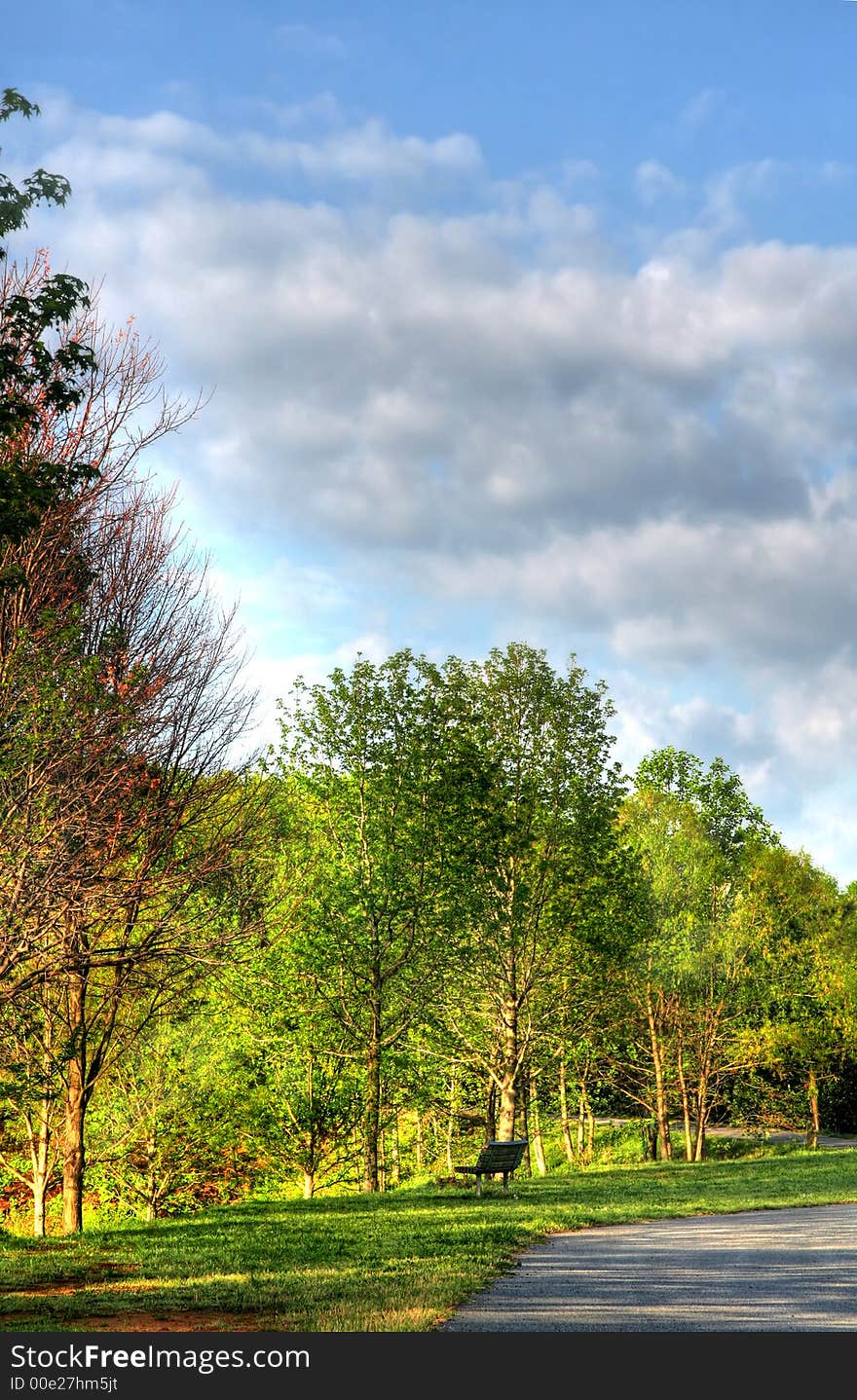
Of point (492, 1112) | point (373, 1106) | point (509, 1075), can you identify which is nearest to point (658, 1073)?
point (492, 1112)

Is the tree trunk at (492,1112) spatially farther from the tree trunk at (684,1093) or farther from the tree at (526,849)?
the tree trunk at (684,1093)

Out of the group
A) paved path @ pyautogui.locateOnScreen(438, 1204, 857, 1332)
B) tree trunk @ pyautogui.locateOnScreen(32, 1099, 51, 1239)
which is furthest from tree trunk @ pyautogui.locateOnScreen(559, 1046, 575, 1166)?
paved path @ pyautogui.locateOnScreen(438, 1204, 857, 1332)

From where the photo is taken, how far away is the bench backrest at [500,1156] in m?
18.3

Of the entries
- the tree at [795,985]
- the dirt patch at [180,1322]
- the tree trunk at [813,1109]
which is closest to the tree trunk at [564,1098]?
the tree at [795,985]

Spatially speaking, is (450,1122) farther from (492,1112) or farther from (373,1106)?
(373,1106)

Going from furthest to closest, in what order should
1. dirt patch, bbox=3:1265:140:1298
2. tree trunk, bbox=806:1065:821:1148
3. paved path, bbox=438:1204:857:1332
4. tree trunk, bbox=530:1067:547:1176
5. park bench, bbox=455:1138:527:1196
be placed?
1. tree trunk, bbox=806:1065:821:1148
2. tree trunk, bbox=530:1067:547:1176
3. park bench, bbox=455:1138:527:1196
4. dirt patch, bbox=3:1265:140:1298
5. paved path, bbox=438:1204:857:1332

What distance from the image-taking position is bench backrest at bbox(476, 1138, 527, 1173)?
18281 millimetres

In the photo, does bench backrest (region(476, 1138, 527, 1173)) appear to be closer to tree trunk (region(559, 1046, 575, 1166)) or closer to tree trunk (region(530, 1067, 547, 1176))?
tree trunk (region(559, 1046, 575, 1166))

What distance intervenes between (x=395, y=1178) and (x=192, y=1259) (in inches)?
918

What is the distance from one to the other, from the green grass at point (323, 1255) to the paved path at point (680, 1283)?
0.44m

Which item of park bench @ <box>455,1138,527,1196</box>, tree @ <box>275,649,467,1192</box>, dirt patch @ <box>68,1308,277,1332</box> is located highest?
tree @ <box>275,649,467,1192</box>

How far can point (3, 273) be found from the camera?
53.7ft
